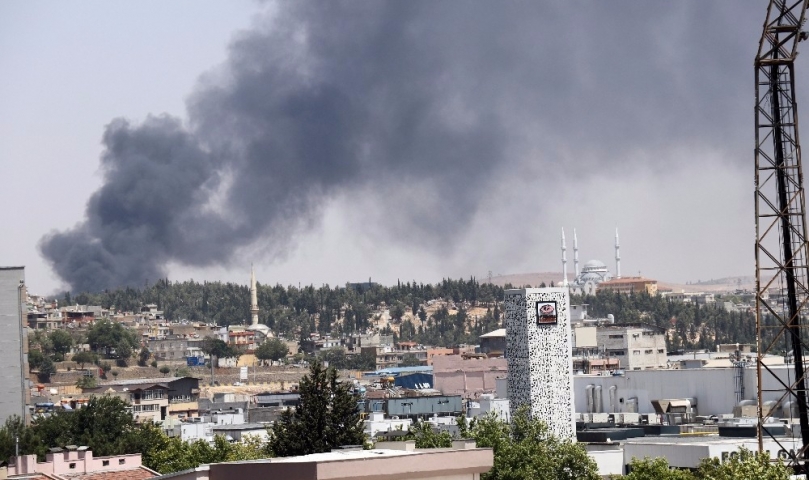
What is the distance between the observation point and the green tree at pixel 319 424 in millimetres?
55719

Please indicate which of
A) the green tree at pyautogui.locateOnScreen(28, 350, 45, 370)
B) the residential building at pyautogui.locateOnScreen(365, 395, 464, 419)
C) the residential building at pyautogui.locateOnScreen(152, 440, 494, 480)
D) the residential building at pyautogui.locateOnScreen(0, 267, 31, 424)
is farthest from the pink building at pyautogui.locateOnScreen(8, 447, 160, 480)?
the green tree at pyautogui.locateOnScreen(28, 350, 45, 370)

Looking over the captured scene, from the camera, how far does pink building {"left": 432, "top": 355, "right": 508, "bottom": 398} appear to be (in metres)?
162

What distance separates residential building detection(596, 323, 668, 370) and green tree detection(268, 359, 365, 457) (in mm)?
101797

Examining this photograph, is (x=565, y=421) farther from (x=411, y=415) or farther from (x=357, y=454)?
(x=357, y=454)

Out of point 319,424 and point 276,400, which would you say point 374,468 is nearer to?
point 319,424

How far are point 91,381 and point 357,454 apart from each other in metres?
139

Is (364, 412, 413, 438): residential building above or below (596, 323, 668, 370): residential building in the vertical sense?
below

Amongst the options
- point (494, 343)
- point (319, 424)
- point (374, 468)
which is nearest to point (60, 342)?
point (494, 343)

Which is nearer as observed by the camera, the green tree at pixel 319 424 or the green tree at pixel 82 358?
the green tree at pixel 319 424

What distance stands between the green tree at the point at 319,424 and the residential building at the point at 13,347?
3210cm

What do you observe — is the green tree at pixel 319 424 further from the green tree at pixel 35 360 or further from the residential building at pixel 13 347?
the green tree at pixel 35 360

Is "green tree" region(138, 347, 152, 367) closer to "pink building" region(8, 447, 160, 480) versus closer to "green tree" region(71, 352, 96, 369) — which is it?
"green tree" region(71, 352, 96, 369)

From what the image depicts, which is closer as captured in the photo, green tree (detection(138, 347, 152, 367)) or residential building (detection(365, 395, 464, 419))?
residential building (detection(365, 395, 464, 419))

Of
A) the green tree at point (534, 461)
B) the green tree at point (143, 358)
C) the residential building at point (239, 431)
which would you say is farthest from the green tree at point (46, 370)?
the green tree at point (534, 461)
